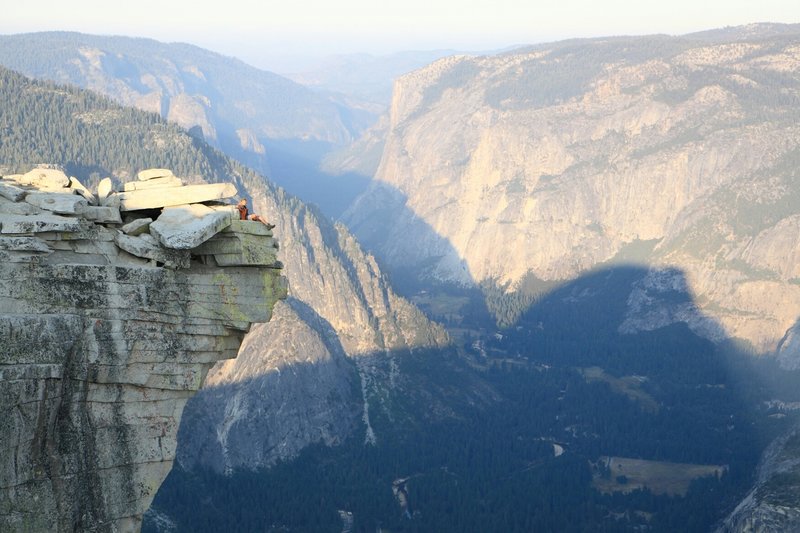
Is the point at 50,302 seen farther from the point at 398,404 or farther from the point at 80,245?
the point at 398,404

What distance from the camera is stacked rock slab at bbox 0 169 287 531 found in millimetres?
27234

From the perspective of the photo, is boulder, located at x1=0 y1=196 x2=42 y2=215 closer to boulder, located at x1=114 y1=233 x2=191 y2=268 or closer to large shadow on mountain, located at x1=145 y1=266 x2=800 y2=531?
boulder, located at x1=114 y1=233 x2=191 y2=268

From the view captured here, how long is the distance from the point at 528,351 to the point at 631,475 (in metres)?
63.3

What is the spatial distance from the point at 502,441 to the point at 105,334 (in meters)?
122

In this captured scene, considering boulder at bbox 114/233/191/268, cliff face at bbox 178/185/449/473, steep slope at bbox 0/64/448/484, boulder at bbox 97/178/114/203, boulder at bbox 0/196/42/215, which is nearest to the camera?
boulder at bbox 114/233/191/268

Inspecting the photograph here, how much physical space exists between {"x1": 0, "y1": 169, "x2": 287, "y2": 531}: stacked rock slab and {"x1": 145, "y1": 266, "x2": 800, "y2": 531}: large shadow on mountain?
253ft

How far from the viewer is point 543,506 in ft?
399

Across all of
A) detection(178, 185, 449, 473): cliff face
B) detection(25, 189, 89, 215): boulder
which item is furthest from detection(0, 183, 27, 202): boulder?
detection(178, 185, 449, 473): cliff face

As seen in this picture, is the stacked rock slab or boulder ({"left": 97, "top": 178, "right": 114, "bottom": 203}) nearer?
the stacked rock slab

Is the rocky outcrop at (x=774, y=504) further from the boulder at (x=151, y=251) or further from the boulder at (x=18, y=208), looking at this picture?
the boulder at (x=18, y=208)

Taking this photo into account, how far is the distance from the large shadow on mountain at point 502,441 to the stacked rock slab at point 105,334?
77215 millimetres

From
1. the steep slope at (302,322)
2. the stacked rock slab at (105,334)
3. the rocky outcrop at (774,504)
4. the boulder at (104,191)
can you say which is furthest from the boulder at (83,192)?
the steep slope at (302,322)

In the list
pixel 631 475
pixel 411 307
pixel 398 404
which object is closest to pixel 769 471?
pixel 631 475

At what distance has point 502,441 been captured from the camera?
146500mm
